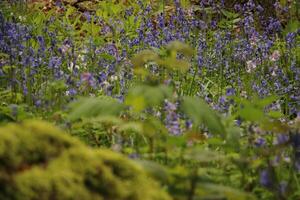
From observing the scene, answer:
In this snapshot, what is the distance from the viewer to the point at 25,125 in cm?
171

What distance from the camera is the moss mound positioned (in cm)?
157

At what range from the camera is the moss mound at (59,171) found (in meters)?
1.57

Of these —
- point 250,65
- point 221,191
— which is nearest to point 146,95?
point 221,191

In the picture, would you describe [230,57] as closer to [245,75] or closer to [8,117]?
[245,75]

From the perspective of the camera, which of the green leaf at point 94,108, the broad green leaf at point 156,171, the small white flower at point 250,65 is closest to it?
the broad green leaf at point 156,171

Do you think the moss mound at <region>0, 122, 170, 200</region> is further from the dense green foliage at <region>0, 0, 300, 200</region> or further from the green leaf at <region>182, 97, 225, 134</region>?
the green leaf at <region>182, 97, 225, 134</region>

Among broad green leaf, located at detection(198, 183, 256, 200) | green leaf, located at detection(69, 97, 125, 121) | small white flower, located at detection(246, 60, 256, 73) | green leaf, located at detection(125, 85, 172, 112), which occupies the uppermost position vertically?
green leaf, located at detection(125, 85, 172, 112)

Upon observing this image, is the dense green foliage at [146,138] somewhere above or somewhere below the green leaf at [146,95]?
below

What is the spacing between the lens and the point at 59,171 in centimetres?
162

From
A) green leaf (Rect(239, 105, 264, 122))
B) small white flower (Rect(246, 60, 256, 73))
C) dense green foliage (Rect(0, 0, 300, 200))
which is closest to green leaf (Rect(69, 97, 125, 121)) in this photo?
dense green foliage (Rect(0, 0, 300, 200))

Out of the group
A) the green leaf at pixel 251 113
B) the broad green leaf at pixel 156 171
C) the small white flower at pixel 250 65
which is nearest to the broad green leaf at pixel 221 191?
the broad green leaf at pixel 156 171

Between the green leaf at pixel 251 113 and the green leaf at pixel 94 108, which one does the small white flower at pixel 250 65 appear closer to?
the green leaf at pixel 251 113

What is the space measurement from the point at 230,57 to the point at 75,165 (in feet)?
12.2

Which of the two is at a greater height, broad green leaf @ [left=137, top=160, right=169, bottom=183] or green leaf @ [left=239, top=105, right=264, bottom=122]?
green leaf @ [left=239, top=105, right=264, bottom=122]
